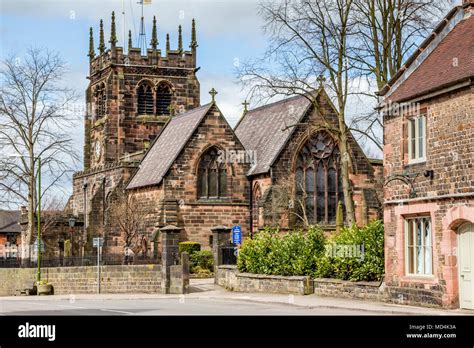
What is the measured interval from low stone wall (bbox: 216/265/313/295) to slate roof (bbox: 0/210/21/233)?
74.7 metres

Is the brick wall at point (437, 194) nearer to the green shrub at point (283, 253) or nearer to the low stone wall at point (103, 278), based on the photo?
the green shrub at point (283, 253)

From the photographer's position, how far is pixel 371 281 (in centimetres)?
3095

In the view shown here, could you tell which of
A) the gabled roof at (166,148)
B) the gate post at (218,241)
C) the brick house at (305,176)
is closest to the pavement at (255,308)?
the gate post at (218,241)

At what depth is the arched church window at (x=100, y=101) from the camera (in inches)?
2985

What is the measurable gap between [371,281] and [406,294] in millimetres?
2656

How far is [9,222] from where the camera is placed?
114125mm

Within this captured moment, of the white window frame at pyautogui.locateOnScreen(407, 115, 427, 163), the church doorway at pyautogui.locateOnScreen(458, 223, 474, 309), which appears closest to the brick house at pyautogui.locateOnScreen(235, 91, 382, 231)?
the white window frame at pyautogui.locateOnScreen(407, 115, 427, 163)

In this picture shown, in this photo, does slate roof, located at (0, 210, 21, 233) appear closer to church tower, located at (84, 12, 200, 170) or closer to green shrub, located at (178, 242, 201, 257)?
church tower, located at (84, 12, 200, 170)

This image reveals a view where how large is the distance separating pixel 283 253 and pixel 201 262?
14.0 metres

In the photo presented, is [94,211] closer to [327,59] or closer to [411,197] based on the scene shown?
[327,59]

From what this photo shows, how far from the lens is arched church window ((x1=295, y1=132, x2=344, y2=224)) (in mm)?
54500

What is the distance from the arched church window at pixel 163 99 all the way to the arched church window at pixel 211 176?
2058 cm

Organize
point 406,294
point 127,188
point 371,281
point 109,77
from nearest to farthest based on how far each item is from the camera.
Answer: point 406,294
point 371,281
point 127,188
point 109,77
